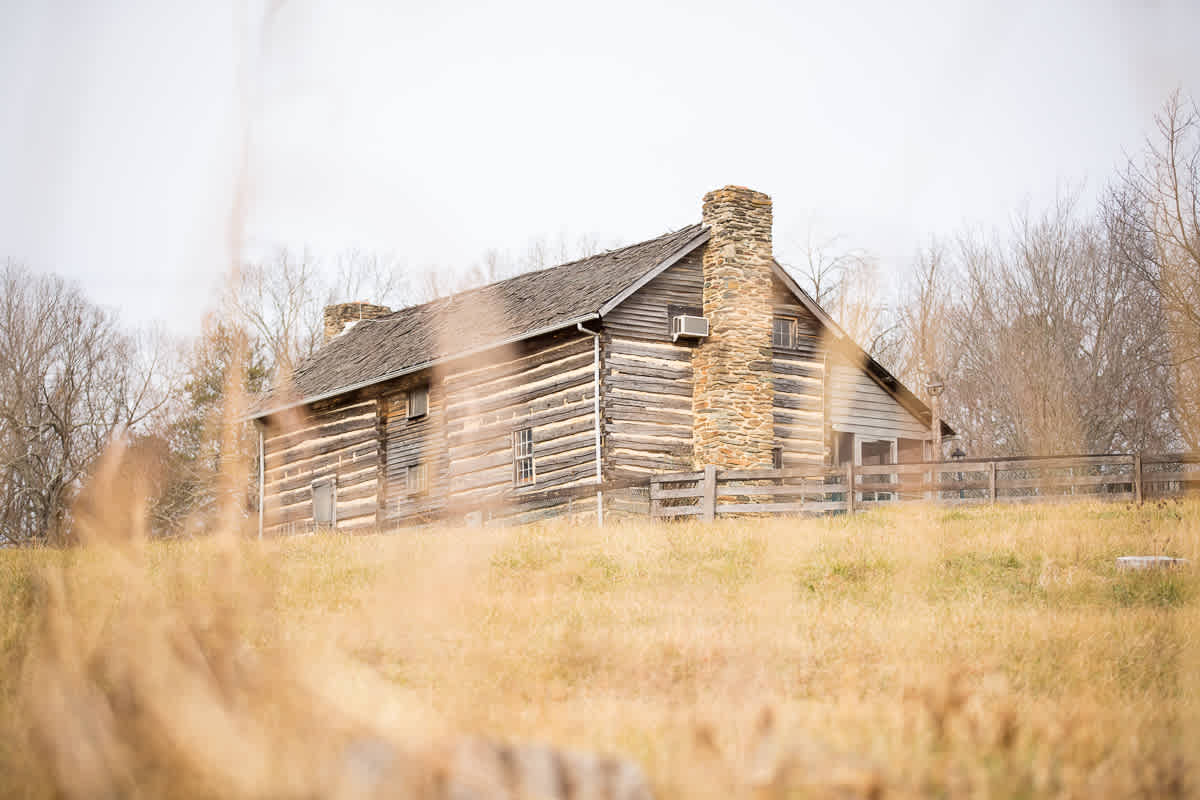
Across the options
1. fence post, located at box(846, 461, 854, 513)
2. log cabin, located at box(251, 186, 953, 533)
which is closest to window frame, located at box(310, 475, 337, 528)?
log cabin, located at box(251, 186, 953, 533)

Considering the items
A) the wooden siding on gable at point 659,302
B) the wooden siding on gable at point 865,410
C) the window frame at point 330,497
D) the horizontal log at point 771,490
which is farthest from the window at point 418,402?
the wooden siding on gable at point 865,410

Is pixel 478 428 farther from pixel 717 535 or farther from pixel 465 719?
pixel 465 719

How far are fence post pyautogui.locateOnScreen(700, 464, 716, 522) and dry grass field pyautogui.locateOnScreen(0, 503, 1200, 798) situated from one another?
294cm

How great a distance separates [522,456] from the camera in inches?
964

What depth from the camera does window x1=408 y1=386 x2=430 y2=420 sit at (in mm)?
26353

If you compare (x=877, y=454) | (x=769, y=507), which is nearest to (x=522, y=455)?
(x=769, y=507)

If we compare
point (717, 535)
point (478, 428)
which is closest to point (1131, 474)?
point (717, 535)

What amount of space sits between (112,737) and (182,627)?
1.68 feet

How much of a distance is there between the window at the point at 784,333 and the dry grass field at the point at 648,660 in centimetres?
945

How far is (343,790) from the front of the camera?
271 cm

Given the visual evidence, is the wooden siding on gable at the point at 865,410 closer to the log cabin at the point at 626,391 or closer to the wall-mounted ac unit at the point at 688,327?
the log cabin at the point at 626,391

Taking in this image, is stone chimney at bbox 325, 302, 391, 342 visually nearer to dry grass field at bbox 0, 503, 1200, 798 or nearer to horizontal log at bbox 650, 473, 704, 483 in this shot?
horizontal log at bbox 650, 473, 704, 483

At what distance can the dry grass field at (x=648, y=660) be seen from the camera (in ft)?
10.5

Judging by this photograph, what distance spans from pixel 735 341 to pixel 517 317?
4.91 meters
